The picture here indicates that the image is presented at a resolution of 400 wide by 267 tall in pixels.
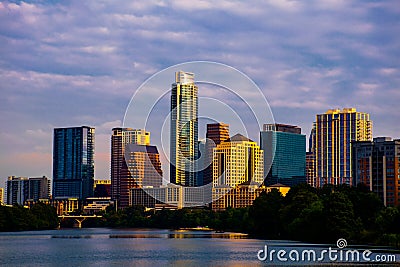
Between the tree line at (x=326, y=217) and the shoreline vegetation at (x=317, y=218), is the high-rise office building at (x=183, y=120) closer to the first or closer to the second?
the shoreline vegetation at (x=317, y=218)

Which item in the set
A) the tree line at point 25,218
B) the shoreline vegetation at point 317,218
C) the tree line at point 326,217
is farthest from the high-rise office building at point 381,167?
the tree line at point 25,218

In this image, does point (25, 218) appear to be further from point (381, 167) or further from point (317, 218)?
point (317, 218)

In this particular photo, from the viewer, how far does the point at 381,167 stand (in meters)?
145

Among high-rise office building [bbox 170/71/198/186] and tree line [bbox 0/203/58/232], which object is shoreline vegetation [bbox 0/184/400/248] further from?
high-rise office building [bbox 170/71/198/186]

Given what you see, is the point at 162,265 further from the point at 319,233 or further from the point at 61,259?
the point at 319,233

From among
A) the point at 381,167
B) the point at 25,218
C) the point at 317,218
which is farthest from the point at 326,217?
the point at 25,218

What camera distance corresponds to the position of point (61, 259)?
6303 cm

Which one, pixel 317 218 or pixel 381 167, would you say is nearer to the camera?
pixel 317 218

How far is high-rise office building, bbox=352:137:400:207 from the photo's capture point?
14100 cm

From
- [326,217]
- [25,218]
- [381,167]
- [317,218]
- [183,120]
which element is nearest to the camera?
[326,217]

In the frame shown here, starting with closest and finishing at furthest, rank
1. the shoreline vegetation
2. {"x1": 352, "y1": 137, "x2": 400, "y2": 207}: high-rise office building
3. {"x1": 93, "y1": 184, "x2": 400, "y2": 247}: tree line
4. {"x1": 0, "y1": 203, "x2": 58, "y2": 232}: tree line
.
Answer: {"x1": 93, "y1": 184, "x2": 400, "y2": 247}: tree line, the shoreline vegetation, {"x1": 352, "y1": 137, "x2": 400, "y2": 207}: high-rise office building, {"x1": 0, "y1": 203, "x2": 58, "y2": 232}: tree line

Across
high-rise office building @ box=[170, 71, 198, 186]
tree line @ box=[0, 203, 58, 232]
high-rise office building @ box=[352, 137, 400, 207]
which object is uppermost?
high-rise office building @ box=[170, 71, 198, 186]

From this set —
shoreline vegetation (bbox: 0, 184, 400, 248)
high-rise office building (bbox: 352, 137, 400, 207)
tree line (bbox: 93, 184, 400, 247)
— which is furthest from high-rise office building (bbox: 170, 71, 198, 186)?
tree line (bbox: 93, 184, 400, 247)

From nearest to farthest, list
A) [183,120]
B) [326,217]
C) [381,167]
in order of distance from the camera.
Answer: [326,217], [381,167], [183,120]
